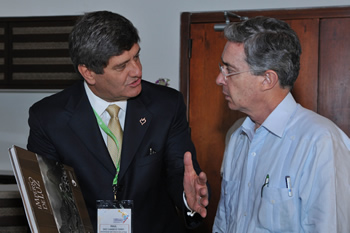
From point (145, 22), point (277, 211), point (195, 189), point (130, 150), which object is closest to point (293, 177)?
point (277, 211)

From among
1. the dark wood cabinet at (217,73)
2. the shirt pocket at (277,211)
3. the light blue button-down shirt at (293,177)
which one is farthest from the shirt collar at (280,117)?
the dark wood cabinet at (217,73)

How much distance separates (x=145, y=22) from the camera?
3916 millimetres

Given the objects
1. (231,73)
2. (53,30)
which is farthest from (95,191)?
(53,30)

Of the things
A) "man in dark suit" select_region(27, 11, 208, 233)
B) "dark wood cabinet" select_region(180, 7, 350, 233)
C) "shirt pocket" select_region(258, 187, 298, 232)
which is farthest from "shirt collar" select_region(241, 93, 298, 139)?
"dark wood cabinet" select_region(180, 7, 350, 233)

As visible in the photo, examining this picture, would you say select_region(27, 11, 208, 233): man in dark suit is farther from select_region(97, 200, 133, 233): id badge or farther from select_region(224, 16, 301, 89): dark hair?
select_region(224, 16, 301, 89): dark hair

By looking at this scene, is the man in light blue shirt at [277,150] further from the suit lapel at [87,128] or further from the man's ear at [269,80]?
the suit lapel at [87,128]

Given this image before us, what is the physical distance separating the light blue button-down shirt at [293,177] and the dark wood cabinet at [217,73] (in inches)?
75.1

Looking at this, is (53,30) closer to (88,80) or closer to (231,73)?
(88,80)

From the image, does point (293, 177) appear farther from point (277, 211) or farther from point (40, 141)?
point (40, 141)

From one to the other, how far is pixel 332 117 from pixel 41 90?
2.48 m

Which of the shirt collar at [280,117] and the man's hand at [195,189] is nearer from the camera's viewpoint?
the man's hand at [195,189]

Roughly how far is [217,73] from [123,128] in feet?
6.53

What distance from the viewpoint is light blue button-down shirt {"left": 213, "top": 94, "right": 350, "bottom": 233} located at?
1.55 m

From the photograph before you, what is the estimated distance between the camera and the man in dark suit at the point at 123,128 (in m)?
1.84
